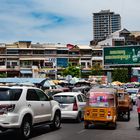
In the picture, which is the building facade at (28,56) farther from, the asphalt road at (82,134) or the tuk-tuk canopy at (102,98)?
the asphalt road at (82,134)

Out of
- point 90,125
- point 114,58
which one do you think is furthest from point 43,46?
point 90,125

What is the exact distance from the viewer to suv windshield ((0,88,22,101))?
13.8 meters

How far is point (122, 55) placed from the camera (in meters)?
84.7

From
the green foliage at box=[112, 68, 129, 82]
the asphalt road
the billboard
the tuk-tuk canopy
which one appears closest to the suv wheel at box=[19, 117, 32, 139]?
the asphalt road

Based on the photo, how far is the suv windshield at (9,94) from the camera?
13.8m

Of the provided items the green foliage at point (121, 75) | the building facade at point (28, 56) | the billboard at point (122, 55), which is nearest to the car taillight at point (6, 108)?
the billboard at point (122, 55)

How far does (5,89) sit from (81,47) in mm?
114288

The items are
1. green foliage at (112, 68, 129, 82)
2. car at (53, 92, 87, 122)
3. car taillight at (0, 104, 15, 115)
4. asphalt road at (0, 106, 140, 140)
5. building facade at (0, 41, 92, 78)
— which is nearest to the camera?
car taillight at (0, 104, 15, 115)

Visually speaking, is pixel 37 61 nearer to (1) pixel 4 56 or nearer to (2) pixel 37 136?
(1) pixel 4 56

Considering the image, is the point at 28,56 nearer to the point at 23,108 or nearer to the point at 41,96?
the point at 41,96

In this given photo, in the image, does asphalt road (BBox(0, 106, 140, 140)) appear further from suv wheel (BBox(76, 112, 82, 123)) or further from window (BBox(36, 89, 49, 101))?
suv wheel (BBox(76, 112, 82, 123))

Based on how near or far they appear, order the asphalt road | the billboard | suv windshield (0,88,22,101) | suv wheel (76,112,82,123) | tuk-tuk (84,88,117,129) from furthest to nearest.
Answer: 1. the billboard
2. suv wheel (76,112,82,123)
3. tuk-tuk (84,88,117,129)
4. the asphalt road
5. suv windshield (0,88,22,101)

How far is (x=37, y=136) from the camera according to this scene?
598 inches

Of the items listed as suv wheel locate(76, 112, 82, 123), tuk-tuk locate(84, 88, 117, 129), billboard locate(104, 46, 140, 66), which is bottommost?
suv wheel locate(76, 112, 82, 123)
